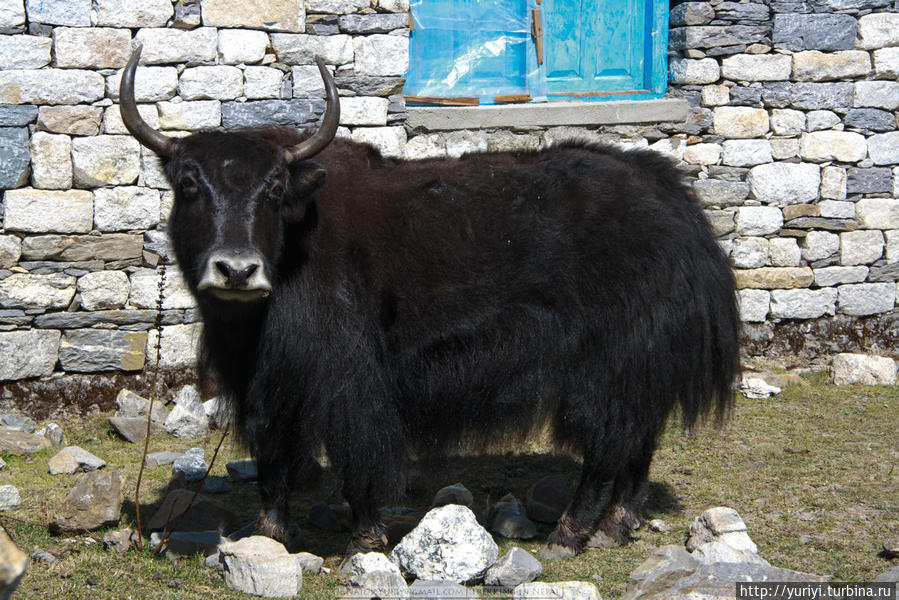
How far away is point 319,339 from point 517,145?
307 centimetres

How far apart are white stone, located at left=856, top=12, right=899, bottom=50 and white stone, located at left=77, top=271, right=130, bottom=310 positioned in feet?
17.2

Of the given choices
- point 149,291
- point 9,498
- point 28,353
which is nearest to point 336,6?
point 149,291

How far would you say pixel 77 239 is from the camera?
5.57 m

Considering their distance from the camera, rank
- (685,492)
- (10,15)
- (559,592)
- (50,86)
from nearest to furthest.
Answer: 1. (559,592)
2. (685,492)
3. (10,15)
4. (50,86)

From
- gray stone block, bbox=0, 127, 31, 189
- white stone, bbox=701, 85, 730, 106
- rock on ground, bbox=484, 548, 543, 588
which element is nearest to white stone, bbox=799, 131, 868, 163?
white stone, bbox=701, 85, 730, 106

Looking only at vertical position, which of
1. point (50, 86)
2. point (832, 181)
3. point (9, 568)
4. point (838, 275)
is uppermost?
point (50, 86)

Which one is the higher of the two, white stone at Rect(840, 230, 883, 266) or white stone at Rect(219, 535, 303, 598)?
white stone at Rect(840, 230, 883, 266)

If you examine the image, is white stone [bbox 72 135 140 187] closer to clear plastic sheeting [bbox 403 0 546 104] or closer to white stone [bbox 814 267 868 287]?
clear plastic sheeting [bbox 403 0 546 104]

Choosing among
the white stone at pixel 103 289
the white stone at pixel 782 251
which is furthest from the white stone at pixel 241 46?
the white stone at pixel 782 251

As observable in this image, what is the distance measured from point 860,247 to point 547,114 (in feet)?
8.19

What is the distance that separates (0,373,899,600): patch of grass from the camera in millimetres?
3367

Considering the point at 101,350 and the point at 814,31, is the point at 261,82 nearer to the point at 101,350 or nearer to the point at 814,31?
the point at 101,350

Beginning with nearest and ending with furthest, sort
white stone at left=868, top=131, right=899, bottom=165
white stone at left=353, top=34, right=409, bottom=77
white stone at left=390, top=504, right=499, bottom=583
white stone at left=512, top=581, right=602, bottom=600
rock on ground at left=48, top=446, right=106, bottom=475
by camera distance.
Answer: white stone at left=512, top=581, right=602, bottom=600 → white stone at left=390, top=504, right=499, bottom=583 → rock on ground at left=48, top=446, right=106, bottom=475 → white stone at left=353, top=34, right=409, bottom=77 → white stone at left=868, top=131, right=899, bottom=165

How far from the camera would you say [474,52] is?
→ 246 inches
